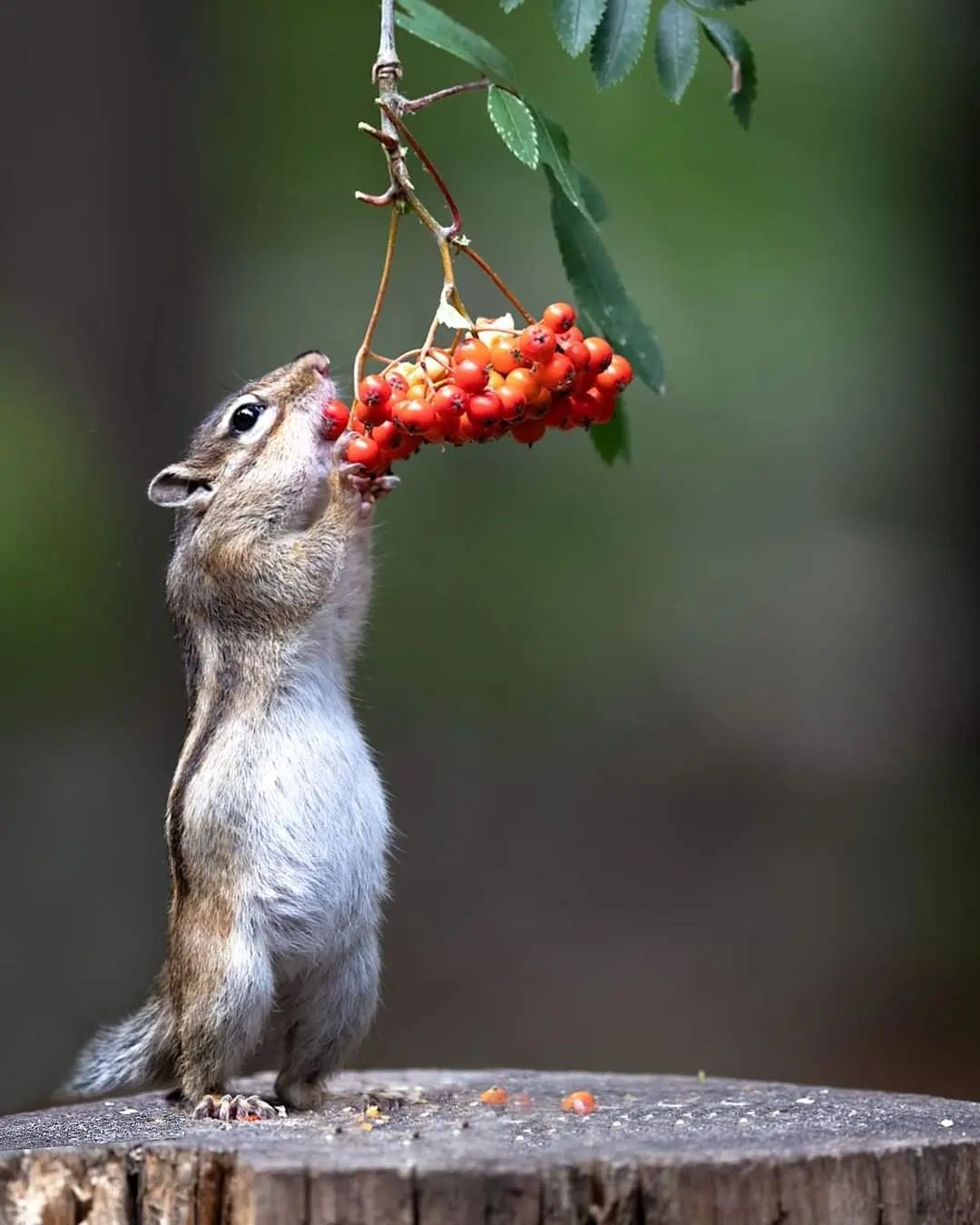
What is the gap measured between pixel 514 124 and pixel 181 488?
142 cm

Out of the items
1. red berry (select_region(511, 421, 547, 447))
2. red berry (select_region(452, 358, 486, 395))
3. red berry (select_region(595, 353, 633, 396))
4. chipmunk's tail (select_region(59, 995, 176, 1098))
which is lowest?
chipmunk's tail (select_region(59, 995, 176, 1098))

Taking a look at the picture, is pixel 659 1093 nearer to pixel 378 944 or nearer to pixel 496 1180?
pixel 378 944

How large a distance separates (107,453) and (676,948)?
165 inches

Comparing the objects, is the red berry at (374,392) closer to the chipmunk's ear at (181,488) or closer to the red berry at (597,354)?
the red berry at (597,354)

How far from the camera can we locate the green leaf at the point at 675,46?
10.5ft

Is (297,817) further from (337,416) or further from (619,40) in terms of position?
(619,40)

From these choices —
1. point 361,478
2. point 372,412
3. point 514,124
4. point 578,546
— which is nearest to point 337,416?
point 361,478

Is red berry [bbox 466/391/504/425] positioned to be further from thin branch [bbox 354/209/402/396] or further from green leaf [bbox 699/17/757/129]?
green leaf [bbox 699/17/757/129]

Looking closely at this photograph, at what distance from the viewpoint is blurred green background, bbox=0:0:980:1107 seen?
21.1 feet

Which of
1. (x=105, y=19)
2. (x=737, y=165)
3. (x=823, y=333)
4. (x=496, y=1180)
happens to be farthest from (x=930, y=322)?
(x=496, y=1180)

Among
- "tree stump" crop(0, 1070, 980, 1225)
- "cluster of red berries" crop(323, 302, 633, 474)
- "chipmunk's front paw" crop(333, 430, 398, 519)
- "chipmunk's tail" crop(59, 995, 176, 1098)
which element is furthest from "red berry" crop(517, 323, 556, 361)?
"chipmunk's tail" crop(59, 995, 176, 1098)

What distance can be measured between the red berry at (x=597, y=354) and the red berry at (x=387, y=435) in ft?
1.24

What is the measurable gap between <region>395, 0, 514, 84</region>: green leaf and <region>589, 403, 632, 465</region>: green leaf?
2.43 ft

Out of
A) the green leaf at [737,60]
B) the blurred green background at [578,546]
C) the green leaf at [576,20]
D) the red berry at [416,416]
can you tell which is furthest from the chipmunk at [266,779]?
the blurred green background at [578,546]
